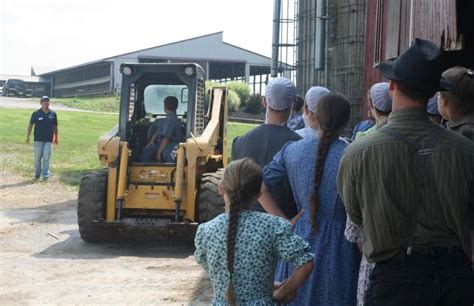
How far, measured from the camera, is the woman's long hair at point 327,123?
3.98 meters

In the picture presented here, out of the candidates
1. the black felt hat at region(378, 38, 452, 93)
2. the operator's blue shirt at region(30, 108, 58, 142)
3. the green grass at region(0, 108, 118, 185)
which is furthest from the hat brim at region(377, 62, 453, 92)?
the operator's blue shirt at region(30, 108, 58, 142)

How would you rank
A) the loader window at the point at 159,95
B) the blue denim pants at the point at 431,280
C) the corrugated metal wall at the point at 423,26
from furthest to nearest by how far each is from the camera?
1. the loader window at the point at 159,95
2. the corrugated metal wall at the point at 423,26
3. the blue denim pants at the point at 431,280

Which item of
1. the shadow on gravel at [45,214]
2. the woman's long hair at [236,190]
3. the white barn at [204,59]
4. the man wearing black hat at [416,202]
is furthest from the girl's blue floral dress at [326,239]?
the white barn at [204,59]

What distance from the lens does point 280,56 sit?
19.2 meters

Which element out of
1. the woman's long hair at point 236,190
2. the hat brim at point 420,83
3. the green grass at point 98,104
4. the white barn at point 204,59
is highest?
the white barn at point 204,59

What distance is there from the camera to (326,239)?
395 centimetres

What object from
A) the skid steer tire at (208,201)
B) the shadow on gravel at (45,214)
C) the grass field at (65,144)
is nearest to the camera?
the skid steer tire at (208,201)

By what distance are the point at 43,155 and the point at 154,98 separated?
6874 mm

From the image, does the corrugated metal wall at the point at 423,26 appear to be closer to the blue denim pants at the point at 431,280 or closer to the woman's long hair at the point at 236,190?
the woman's long hair at the point at 236,190

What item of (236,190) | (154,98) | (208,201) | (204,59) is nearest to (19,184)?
(154,98)

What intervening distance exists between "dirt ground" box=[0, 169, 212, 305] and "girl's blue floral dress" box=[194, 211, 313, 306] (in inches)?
150

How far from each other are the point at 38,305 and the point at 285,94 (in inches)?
146

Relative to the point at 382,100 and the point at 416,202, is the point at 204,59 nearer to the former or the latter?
the point at 382,100

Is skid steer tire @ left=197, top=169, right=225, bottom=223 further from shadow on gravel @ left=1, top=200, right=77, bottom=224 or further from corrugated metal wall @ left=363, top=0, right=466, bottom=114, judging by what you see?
shadow on gravel @ left=1, top=200, right=77, bottom=224
